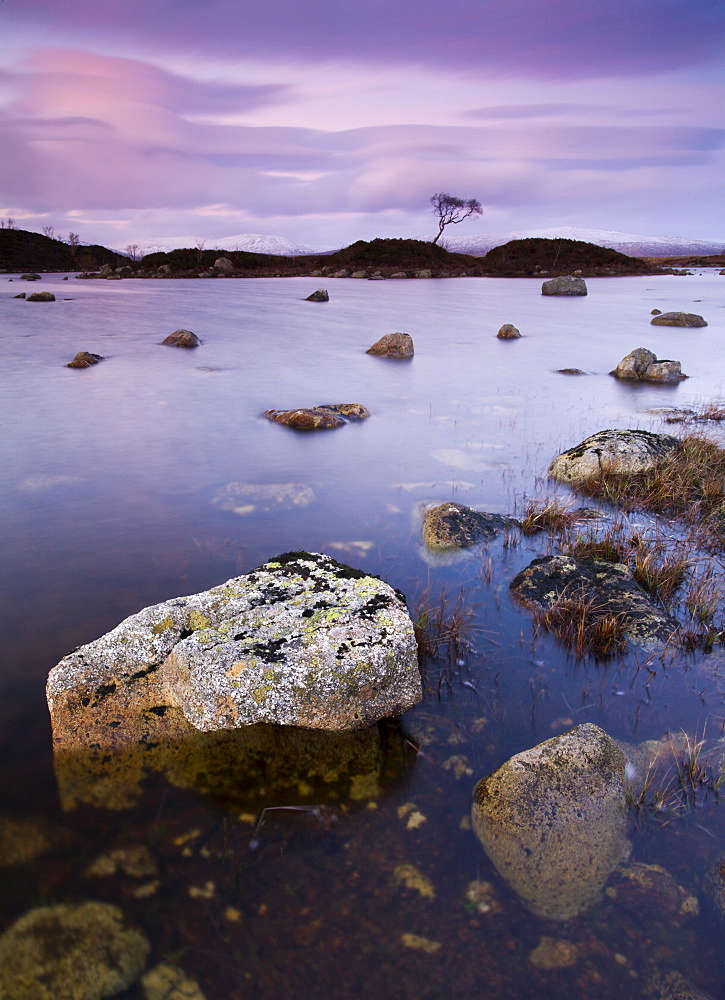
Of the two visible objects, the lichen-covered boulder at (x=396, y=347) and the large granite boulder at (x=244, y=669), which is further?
the lichen-covered boulder at (x=396, y=347)

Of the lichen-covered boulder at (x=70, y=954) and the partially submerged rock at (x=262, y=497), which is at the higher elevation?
the partially submerged rock at (x=262, y=497)

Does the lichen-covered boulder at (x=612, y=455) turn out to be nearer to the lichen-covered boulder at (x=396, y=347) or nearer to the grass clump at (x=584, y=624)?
the grass clump at (x=584, y=624)

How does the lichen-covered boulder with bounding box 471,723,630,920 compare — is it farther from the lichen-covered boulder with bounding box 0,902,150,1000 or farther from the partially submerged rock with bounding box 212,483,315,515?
the partially submerged rock with bounding box 212,483,315,515

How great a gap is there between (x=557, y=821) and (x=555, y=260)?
88906 millimetres

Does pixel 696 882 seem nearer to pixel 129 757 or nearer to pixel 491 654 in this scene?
pixel 491 654

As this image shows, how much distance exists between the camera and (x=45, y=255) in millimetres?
101812

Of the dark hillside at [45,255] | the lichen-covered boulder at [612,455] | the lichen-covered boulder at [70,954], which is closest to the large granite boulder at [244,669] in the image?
the lichen-covered boulder at [70,954]

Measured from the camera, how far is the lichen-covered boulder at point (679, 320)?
2789cm

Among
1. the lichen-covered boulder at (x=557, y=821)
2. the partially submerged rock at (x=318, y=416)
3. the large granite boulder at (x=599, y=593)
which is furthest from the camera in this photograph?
the partially submerged rock at (x=318, y=416)

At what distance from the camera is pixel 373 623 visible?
4.03 meters

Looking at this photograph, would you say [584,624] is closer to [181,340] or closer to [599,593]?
[599,593]

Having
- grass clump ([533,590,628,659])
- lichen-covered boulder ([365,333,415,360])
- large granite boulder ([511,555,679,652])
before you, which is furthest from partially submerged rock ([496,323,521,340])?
grass clump ([533,590,628,659])

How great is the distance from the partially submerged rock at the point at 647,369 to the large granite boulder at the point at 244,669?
50.4 feet

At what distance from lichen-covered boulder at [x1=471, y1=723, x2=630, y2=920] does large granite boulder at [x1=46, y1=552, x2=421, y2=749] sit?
867 millimetres
